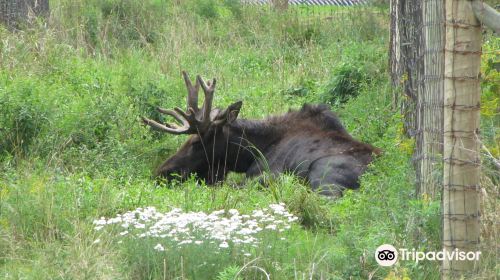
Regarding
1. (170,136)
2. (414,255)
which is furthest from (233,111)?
(414,255)

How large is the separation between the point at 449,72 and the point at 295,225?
2.39 metres

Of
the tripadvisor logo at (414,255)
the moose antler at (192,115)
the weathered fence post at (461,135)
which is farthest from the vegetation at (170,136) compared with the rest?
the moose antler at (192,115)

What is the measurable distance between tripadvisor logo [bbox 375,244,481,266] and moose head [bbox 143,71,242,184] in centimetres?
533

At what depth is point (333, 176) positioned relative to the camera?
10.7m

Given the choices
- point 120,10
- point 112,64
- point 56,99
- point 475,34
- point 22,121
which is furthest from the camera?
point 120,10

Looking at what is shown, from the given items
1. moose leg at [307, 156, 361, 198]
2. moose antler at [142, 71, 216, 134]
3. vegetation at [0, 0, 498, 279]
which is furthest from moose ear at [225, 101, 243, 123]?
moose leg at [307, 156, 361, 198]

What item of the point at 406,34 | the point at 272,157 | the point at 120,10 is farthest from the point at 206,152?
the point at 120,10

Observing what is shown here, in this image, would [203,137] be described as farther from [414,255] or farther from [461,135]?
[461,135]

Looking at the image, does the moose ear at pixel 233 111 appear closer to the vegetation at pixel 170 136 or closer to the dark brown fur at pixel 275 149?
the dark brown fur at pixel 275 149

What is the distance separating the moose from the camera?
11.4m

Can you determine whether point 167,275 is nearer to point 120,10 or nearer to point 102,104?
point 102,104

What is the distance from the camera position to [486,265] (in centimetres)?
637

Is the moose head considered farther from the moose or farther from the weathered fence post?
the weathered fence post

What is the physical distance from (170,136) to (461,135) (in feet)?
22.2
